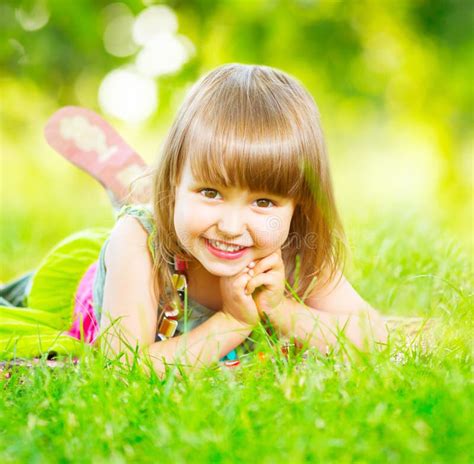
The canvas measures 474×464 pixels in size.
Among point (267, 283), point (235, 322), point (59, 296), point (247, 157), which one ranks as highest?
point (247, 157)

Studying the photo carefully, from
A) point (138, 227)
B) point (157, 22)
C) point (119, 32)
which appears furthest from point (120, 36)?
point (138, 227)

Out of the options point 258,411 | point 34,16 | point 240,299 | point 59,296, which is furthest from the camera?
point 34,16

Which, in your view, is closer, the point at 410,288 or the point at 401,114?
the point at 410,288

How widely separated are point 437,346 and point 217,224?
1.99 feet

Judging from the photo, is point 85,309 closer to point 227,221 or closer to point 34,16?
point 227,221

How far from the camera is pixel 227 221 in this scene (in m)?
1.83

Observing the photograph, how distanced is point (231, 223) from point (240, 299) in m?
0.26

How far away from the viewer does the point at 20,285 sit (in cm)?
294

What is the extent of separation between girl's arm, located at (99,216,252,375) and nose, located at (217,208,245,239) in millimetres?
265

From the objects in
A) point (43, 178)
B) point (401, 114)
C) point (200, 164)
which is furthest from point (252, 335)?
point (43, 178)

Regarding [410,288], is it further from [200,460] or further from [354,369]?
[200,460]

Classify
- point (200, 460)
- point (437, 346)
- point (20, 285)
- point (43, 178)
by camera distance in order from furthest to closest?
point (43, 178) → point (20, 285) → point (437, 346) → point (200, 460)

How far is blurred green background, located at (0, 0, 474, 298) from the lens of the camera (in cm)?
331

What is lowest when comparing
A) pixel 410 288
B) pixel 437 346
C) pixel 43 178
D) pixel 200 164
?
pixel 43 178
